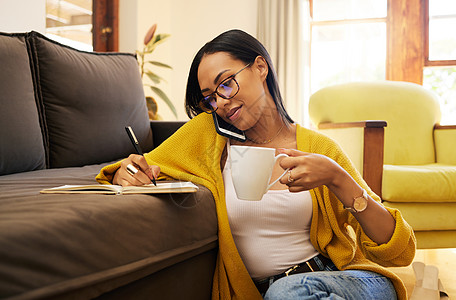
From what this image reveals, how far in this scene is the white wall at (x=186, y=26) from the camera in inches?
152

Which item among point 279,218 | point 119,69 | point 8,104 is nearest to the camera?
point 279,218

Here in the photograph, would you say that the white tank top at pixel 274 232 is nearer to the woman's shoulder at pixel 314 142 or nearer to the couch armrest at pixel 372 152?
the woman's shoulder at pixel 314 142

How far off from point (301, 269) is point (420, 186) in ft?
3.67

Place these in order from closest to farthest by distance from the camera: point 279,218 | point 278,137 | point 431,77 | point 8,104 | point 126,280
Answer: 1. point 126,280
2. point 279,218
3. point 278,137
4. point 8,104
5. point 431,77

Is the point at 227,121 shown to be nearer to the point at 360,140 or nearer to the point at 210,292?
the point at 210,292

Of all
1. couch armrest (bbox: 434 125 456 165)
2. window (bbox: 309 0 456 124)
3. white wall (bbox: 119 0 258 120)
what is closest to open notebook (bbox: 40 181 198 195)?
couch armrest (bbox: 434 125 456 165)

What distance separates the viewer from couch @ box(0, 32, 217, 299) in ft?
1.94

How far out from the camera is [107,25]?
11.5 feet

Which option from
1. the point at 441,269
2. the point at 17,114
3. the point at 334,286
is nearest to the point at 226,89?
the point at 334,286

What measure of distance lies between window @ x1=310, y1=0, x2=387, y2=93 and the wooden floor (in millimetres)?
2006

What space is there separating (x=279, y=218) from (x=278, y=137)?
0.22 metres

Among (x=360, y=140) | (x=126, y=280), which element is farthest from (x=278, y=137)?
(x=360, y=140)

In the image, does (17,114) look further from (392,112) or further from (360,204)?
(392,112)

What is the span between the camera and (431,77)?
3.75 metres
